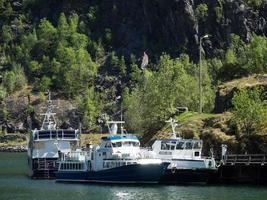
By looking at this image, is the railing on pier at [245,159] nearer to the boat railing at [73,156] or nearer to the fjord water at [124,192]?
the fjord water at [124,192]

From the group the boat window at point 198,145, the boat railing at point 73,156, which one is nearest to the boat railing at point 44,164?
the boat railing at point 73,156

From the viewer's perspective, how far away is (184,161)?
10919 cm

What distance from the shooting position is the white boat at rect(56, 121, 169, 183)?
108 meters

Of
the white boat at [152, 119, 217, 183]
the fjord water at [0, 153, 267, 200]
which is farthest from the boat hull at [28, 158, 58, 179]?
the white boat at [152, 119, 217, 183]

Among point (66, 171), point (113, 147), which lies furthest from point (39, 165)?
point (113, 147)

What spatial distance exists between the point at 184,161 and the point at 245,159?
8.44 metres

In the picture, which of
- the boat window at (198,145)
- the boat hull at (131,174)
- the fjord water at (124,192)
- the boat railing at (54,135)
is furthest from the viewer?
the boat railing at (54,135)

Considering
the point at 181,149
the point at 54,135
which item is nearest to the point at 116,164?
the point at 181,149

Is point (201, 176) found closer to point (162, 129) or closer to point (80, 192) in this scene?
point (80, 192)

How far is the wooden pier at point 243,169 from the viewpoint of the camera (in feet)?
350

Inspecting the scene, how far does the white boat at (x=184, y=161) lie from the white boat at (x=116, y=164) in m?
1.98

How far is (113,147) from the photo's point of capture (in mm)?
111500

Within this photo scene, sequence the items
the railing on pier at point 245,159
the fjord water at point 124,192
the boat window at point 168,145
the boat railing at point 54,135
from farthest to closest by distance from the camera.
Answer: the boat railing at point 54,135 → the boat window at point 168,145 → the railing on pier at point 245,159 → the fjord water at point 124,192

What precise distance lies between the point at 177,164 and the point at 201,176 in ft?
12.1
